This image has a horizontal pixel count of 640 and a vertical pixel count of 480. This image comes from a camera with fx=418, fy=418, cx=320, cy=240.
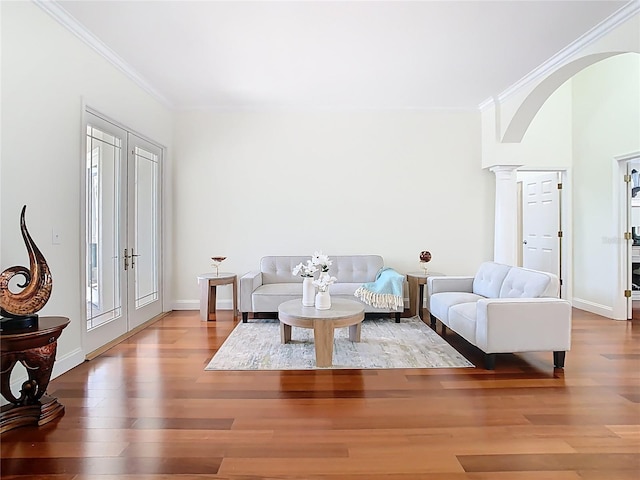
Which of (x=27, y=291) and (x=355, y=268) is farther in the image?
(x=355, y=268)

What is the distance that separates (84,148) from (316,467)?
3.24 metres

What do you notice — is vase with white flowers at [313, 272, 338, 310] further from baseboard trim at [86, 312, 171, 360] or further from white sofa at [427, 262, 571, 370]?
baseboard trim at [86, 312, 171, 360]

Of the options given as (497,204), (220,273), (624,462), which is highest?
(497,204)

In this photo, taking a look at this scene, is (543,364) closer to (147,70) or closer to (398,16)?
(398,16)

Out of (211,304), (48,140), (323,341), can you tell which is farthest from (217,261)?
(48,140)

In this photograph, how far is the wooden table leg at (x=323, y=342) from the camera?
3510 millimetres

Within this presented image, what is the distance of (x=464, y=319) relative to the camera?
3.80 meters

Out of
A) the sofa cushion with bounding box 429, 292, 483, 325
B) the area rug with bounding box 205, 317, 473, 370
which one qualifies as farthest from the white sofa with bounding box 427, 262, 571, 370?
the sofa cushion with bounding box 429, 292, 483, 325

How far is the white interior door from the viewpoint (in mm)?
6336

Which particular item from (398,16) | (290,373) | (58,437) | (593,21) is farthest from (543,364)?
(58,437)

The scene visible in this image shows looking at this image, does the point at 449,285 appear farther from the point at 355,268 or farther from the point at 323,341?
the point at 323,341

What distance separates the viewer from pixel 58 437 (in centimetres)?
234

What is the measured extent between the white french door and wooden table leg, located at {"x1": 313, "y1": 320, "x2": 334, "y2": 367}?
2104 millimetres

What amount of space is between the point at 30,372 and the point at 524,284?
12.8ft
